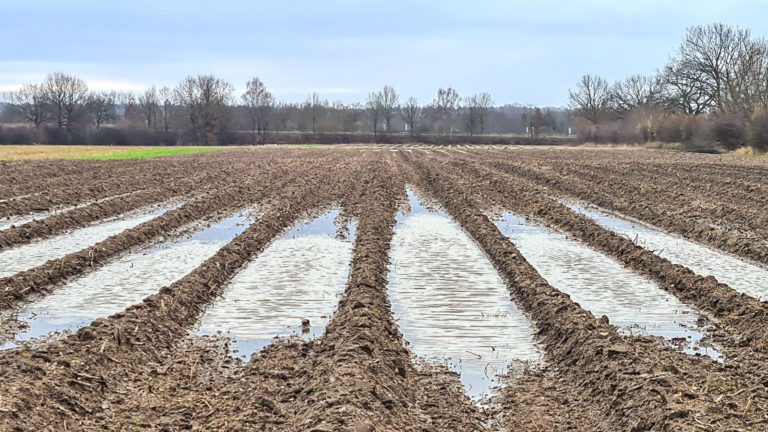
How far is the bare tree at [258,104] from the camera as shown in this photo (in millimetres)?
128500

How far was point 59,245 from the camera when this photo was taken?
15594mm

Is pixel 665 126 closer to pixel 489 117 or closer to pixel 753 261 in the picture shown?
pixel 753 261

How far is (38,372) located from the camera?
6.97 meters

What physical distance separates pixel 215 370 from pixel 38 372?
5.29ft

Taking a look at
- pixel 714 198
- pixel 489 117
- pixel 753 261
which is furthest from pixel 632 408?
pixel 489 117

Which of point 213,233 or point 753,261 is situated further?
point 213,233

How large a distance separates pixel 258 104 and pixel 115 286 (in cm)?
12416

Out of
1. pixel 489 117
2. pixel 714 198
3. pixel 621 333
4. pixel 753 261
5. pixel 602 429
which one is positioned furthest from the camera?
pixel 489 117

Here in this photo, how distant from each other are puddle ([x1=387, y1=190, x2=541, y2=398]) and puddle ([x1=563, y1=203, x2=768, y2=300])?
11.8ft

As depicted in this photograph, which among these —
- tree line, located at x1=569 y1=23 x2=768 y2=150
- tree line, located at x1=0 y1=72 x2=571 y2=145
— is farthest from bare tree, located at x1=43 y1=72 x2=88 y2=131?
tree line, located at x1=569 y1=23 x2=768 y2=150

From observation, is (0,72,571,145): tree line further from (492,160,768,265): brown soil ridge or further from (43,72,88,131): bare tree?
(492,160,768,265): brown soil ridge

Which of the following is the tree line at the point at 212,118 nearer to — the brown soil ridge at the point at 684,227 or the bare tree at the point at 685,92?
the bare tree at the point at 685,92

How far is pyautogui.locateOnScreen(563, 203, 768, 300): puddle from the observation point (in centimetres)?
1200

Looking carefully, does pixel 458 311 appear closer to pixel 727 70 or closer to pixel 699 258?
pixel 699 258
